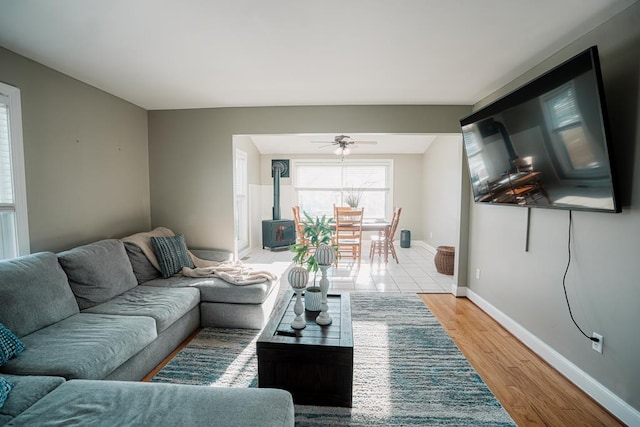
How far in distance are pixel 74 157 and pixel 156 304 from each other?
155cm

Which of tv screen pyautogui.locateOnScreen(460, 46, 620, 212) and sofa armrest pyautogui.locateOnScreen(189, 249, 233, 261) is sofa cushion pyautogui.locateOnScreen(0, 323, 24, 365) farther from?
tv screen pyautogui.locateOnScreen(460, 46, 620, 212)

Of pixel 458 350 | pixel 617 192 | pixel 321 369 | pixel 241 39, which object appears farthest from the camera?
pixel 458 350

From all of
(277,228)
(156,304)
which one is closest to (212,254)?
(156,304)

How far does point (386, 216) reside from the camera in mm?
6812

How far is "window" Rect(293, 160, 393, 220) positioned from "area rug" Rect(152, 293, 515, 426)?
4135 millimetres

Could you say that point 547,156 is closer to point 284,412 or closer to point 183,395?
point 284,412

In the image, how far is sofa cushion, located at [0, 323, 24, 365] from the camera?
1.44m

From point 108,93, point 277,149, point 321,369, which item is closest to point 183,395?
point 321,369

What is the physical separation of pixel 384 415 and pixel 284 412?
829 mm

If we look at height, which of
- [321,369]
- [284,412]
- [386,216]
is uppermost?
[386,216]

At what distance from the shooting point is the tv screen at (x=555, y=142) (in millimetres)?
1577

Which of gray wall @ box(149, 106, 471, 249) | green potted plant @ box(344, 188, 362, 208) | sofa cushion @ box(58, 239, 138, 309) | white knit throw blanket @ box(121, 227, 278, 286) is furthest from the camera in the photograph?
green potted plant @ box(344, 188, 362, 208)

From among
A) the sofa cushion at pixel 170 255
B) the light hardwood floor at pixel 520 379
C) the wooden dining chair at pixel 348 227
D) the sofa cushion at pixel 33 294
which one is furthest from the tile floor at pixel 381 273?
the sofa cushion at pixel 33 294

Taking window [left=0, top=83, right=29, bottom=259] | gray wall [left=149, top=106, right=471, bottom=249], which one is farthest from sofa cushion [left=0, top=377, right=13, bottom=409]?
gray wall [left=149, top=106, right=471, bottom=249]
